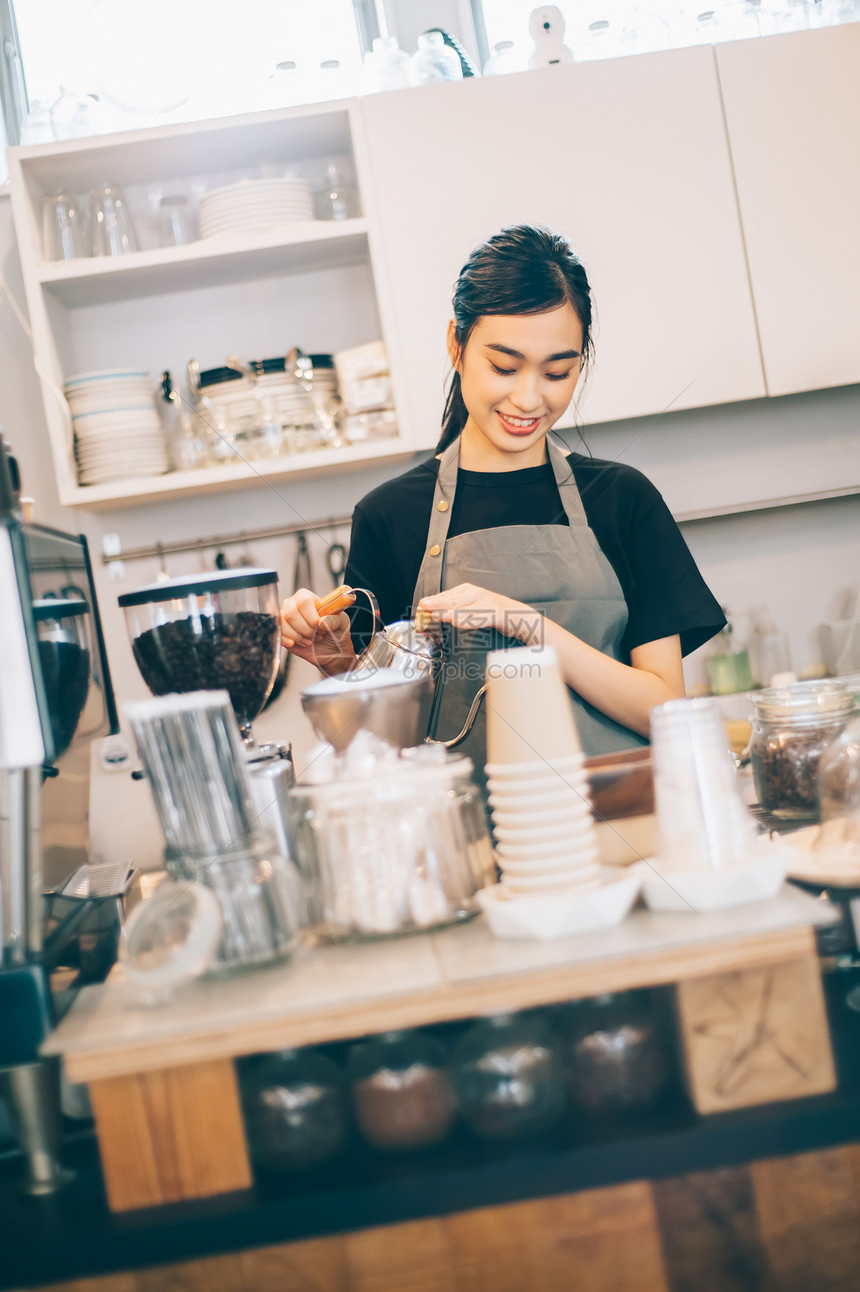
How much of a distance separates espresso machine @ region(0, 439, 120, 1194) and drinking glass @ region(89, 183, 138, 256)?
1.42m

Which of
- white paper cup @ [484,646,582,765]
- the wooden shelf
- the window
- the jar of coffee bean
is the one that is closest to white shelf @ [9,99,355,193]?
the window

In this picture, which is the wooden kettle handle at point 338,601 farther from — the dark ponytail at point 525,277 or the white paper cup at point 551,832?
the dark ponytail at point 525,277

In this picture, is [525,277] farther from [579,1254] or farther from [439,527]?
[579,1254]

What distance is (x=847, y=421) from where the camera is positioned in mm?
2430

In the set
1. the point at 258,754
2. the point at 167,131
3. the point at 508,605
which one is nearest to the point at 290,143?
the point at 167,131

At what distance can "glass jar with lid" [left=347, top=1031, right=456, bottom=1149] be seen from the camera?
66 centimetres

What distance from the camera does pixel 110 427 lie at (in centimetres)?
210

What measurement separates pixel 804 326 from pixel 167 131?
1.36 m

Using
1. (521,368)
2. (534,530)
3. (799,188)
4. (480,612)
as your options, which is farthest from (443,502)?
(799,188)

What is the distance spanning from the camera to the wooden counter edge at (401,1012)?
0.63 meters

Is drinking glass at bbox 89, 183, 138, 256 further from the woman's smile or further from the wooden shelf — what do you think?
the wooden shelf

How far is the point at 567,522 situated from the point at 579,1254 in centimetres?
110

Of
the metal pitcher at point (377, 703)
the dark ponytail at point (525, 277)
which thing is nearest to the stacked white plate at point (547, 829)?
the metal pitcher at point (377, 703)

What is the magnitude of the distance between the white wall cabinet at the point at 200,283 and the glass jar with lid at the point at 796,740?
1.22 metres
